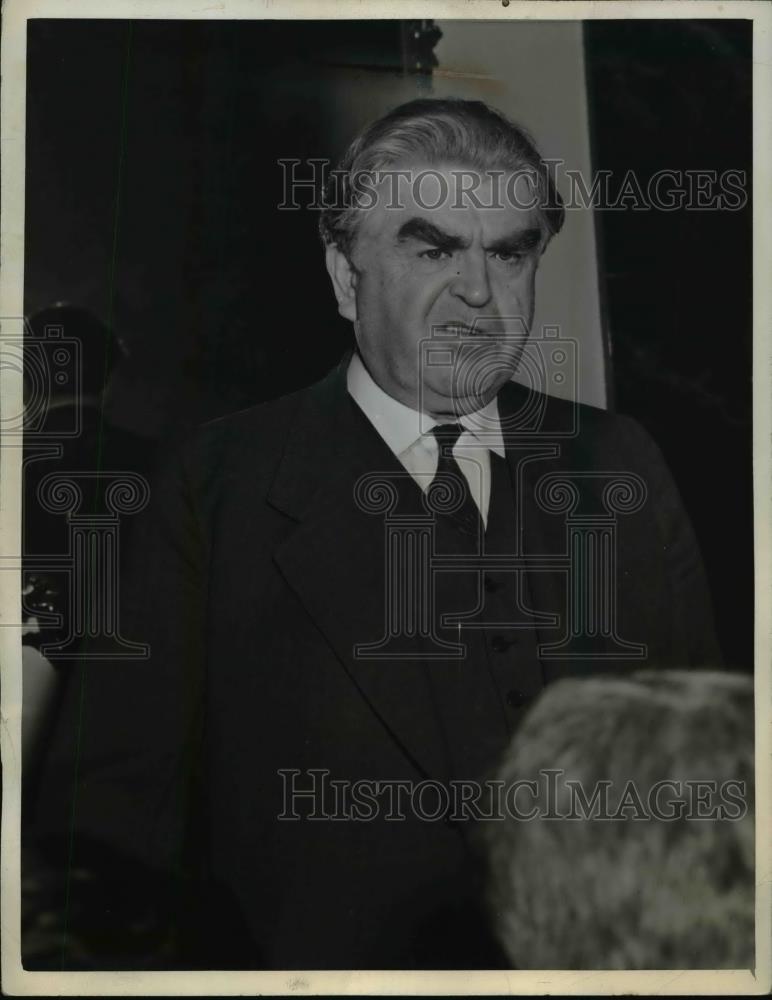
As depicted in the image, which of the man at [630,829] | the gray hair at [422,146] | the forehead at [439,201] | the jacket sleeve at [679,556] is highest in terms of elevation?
the gray hair at [422,146]

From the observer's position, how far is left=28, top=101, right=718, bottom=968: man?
1729mm

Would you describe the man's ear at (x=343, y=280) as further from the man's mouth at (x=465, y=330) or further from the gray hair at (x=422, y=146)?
the man's mouth at (x=465, y=330)

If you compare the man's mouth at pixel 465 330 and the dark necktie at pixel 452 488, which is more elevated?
the man's mouth at pixel 465 330

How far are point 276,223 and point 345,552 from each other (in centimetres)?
54

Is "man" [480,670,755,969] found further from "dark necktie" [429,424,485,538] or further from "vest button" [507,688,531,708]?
"dark necktie" [429,424,485,538]

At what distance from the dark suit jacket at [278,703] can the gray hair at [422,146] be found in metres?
0.27

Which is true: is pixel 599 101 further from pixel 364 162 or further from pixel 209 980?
pixel 209 980

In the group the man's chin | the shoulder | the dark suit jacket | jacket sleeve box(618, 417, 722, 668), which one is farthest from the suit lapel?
jacket sleeve box(618, 417, 722, 668)

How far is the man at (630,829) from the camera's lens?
5.76 feet

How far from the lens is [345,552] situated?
174 cm

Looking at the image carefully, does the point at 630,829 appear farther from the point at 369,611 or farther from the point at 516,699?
the point at 369,611

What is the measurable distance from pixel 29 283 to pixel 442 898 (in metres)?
1.19

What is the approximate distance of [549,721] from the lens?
1751 millimetres

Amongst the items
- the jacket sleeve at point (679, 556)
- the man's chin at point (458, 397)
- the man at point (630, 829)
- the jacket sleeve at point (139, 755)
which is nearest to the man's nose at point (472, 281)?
the man's chin at point (458, 397)
